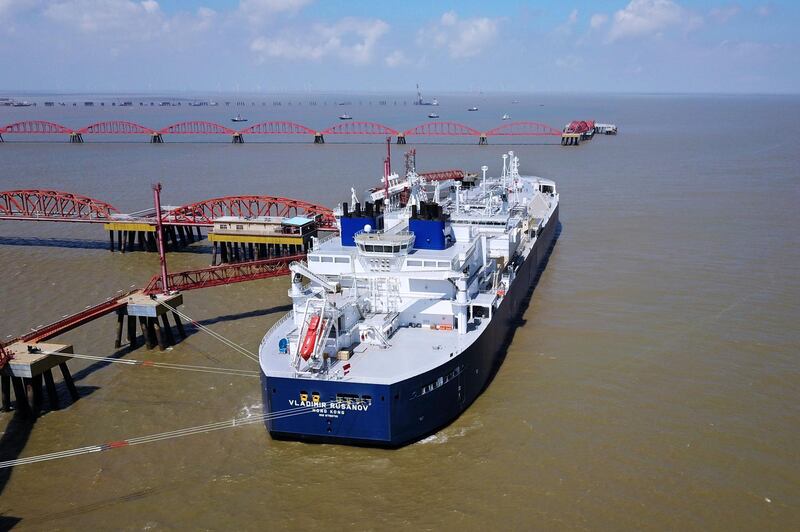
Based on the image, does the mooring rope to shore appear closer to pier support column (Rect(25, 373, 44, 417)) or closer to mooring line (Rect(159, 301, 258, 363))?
pier support column (Rect(25, 373, 44, 417))

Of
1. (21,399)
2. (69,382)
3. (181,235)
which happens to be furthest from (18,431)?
(181,235)

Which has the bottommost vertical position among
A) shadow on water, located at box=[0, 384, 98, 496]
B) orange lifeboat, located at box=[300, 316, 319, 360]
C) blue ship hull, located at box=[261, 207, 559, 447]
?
shadow on water, located at box=[0, 384, 98, 496]

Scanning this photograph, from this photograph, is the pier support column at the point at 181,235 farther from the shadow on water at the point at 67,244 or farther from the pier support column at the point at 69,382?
the pier support column at the point at 69,382

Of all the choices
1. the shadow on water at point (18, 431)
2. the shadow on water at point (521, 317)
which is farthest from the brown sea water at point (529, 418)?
the shadow on water at point (521, 317)

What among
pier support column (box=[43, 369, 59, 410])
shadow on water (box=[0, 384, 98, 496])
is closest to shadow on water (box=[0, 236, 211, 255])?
shadow on water (box=[0, 384, 98, 496])

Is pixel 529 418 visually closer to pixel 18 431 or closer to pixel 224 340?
pixel 224 340

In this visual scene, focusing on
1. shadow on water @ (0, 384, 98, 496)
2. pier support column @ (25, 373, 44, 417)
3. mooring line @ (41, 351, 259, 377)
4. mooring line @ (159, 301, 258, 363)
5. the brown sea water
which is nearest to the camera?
the brown sea water

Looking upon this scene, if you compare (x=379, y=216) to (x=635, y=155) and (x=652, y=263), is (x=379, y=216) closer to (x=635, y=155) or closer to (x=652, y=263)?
(x=652, y=263)

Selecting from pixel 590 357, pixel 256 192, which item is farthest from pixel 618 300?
pixel 256 192
